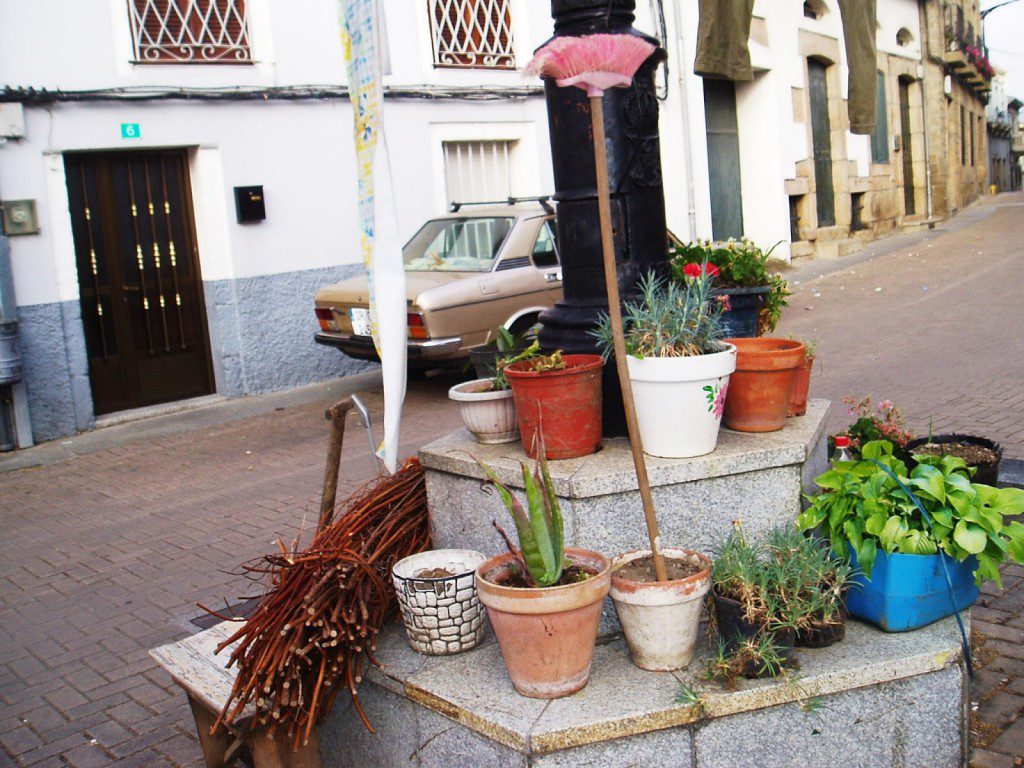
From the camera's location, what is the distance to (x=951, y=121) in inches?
1062

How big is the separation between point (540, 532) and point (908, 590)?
46.9 inches

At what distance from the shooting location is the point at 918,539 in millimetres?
3193

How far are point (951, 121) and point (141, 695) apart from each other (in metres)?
27.3

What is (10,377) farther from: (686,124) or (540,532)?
(686,124)

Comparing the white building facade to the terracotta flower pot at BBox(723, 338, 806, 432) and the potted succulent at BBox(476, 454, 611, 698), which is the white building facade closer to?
the terracotta flower pot at BBox(723, 338, 806, 432)

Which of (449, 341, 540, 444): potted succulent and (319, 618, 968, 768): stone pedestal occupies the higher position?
(449, 341, 540, 444): potted succulent

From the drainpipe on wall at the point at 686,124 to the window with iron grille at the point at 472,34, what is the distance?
339 centimetres

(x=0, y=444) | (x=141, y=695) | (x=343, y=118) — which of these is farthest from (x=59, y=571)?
(x=343, y=118)

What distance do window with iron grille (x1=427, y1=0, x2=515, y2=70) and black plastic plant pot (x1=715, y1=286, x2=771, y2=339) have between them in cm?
838

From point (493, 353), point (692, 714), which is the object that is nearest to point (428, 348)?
point (493, 353)

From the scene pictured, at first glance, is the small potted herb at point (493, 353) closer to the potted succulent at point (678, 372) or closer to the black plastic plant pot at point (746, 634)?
the potted succulent at point (678, 372)

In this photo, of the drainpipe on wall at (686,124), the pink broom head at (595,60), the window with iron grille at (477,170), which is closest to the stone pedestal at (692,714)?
the pink broom head at (595,60)

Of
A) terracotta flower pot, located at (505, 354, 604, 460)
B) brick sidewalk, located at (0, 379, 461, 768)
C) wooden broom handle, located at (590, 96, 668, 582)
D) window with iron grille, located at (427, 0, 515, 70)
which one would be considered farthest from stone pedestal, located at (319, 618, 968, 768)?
window with iron grille, located at (427, 0, 515, 70)

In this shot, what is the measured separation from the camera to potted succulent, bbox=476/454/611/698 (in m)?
2.85
